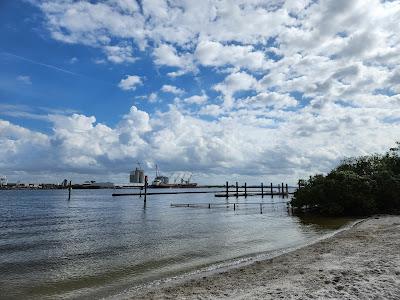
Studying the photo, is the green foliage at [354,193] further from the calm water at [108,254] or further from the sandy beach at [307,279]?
the sandy beach at [307,279]

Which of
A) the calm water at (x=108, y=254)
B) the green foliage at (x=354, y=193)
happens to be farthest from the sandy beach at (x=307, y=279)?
the green foliage at (x=354, y=193)

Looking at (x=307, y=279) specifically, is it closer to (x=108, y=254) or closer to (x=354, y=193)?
(x=108, y=254)

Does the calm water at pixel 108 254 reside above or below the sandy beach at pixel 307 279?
below

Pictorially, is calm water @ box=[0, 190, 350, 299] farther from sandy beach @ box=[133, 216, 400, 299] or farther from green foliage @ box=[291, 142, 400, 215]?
green foliage @ box=[291, 142, 400, 215]

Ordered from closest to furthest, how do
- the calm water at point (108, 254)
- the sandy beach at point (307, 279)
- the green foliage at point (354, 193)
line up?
the sandy beach at point (307, 279) → the calm water at point (108, 254) → the green foliage at point (354, 193)

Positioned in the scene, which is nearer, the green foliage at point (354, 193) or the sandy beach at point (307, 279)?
the sandy beach at point (307, 279)

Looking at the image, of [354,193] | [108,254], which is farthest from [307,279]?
[354,193]

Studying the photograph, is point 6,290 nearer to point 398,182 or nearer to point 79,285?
point 79,285

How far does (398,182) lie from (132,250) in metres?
39.3

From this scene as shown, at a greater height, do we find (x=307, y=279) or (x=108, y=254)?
(x=307, y=279)

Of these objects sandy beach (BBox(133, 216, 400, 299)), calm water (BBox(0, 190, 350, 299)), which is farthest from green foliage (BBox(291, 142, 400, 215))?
sandy beach (BBox(133, 216, 400, 299))

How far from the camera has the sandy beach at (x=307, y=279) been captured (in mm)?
10883

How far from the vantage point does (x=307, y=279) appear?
1266 cm

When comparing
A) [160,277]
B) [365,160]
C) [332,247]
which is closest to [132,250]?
[160,277]
